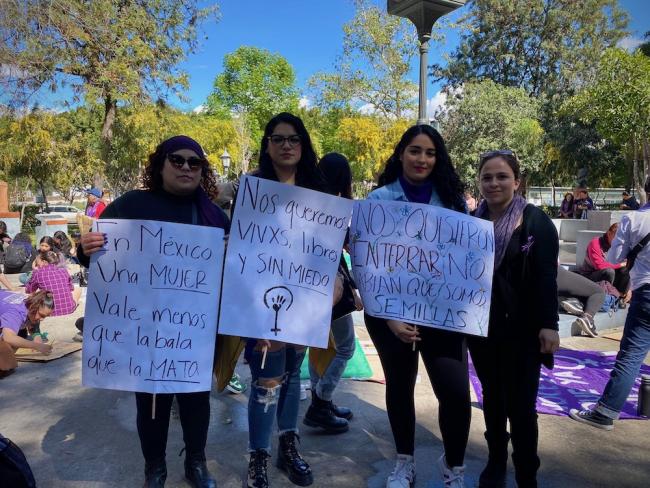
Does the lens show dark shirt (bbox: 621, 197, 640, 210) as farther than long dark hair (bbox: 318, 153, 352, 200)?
Yes

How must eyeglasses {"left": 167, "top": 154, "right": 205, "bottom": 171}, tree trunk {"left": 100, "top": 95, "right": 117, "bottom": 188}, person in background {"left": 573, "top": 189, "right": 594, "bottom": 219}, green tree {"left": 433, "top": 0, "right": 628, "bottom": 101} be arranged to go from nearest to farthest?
1. eyeglasses {"left": 167, "top": 154, "right": 205, "bottom": 171}
2. person in background {"left": 573, "top": 189, "right": 594, "bottom": 219}
3. tree trunk {"left": 100, "top": 95, "right": 117, "bottom": 188}
4. green tree {"left": 433, "top": 0, "right": 628, "bottom": 101}

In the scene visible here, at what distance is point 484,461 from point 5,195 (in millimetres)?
19904

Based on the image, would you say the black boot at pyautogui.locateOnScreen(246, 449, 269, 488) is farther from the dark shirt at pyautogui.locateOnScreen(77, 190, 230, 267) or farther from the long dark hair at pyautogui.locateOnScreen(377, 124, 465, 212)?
the long dark hair at pyautogui.locateOnScreen(377, 124, 465, 212)

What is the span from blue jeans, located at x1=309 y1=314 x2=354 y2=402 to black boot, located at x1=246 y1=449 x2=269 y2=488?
0.83m

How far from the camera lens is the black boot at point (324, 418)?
3.26 m

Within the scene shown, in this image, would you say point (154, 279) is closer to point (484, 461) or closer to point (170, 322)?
point (170, 322)

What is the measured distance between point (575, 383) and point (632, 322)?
4.05ft

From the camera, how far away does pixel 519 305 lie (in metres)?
2.46

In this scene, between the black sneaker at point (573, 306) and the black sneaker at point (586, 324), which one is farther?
the black sneaker at point (573, 306)

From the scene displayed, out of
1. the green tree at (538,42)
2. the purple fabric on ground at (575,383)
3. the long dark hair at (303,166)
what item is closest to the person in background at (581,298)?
the purple fabric on ground at (575,383)

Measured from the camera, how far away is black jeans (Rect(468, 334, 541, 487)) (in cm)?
246

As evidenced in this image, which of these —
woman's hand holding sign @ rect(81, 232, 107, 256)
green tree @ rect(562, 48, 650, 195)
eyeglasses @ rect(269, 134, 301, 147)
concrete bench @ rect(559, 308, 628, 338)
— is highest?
green tree @ rect(562, 48, 650, 195)

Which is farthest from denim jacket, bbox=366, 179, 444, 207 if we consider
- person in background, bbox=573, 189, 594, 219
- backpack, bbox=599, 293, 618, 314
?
person in background, bbox=573, 189, 594, 219

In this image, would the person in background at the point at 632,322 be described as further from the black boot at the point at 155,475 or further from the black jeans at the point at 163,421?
the black boot at the point at 155,475
